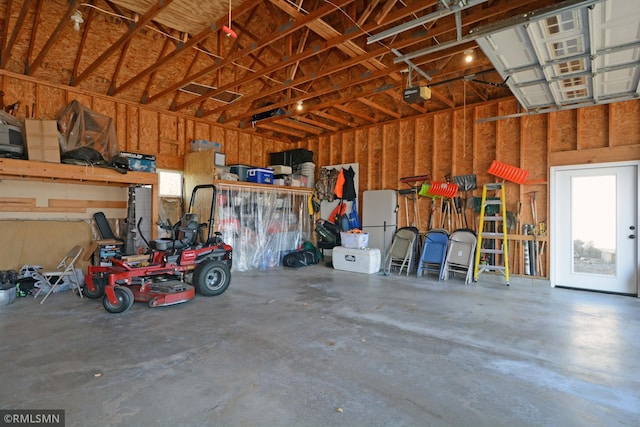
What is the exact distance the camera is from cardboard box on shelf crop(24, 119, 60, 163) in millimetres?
4961

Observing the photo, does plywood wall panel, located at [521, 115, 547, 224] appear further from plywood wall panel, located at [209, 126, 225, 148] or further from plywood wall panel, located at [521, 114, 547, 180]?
plywood wall panel, located at [209, 126, 225, 148]

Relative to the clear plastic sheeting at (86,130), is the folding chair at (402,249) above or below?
below

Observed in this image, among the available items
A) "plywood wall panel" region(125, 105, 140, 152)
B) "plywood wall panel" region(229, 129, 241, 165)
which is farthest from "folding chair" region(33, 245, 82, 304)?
"plywood wall panel" region(229, 129, 241, 165)

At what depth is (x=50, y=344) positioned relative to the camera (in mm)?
3023

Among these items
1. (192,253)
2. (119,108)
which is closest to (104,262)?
(192,253)

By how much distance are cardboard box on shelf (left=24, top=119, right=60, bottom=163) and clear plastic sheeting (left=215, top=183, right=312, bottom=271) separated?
8.66 feet

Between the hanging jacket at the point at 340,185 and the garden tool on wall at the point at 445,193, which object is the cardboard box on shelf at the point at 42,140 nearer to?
the hanging jacket at the point at 340,185

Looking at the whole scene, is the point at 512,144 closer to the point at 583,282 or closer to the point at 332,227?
the point at 583,282

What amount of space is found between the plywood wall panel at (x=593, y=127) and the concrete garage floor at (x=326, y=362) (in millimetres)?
2682

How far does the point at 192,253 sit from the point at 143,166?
9.00ft

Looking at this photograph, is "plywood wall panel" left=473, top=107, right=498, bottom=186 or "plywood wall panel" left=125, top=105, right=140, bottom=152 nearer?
"plywood wall panel" left=473, top=107, right=498, bottom=186

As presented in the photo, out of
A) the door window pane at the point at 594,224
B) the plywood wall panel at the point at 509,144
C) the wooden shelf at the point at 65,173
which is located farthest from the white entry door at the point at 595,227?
the wooden shelf at the point at 65,173

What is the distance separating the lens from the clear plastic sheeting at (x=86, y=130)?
5.62 metres

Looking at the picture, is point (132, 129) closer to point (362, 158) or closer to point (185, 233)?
point (185, 233)
